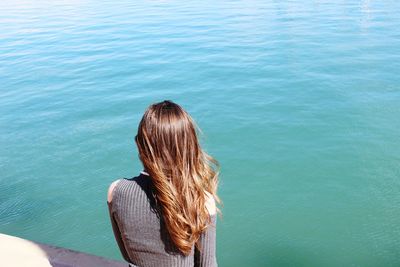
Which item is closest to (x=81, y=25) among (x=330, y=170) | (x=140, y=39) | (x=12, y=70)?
(x=140, y=39)

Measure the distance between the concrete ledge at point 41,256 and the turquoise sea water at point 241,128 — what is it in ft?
6.08

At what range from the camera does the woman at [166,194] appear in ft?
5.03

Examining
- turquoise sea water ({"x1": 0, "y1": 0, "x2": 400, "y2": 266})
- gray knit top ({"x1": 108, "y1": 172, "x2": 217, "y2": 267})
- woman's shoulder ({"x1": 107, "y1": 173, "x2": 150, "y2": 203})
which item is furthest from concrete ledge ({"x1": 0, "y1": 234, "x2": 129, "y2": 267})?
turquoise sea water ({"x1": 0, "y1": 0, "x2": 400, "y2": 266})

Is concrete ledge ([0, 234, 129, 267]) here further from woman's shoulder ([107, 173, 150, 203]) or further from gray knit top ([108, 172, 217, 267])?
woman's shoulder ([107, 173, 150, 203])

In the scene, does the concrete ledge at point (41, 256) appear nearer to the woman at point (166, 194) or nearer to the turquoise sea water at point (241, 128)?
the woman at point (166, 194)

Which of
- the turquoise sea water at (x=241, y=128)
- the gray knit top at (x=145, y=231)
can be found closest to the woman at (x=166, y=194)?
the gray knit top at (x=145, y=231)

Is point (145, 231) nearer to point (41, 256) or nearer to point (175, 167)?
point (175, 167)

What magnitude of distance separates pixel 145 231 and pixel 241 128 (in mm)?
5651

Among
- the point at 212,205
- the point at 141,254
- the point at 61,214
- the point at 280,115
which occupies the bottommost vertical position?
the point at 61,214

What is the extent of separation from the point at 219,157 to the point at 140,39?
8707 mm

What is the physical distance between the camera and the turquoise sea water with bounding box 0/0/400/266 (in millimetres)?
4902

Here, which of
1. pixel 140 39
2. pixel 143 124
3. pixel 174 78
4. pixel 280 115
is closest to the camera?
pixel 143 124

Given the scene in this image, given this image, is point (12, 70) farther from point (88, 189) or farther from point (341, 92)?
point (341, 92)

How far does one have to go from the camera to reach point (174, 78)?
980 cm
